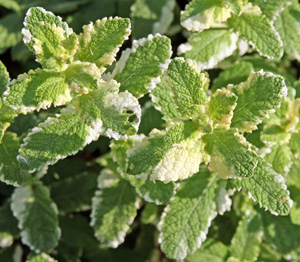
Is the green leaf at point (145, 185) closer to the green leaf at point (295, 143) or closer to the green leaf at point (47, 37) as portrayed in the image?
the green leaf at point (47, 37)

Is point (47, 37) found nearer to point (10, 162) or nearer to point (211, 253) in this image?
point (10, 162)

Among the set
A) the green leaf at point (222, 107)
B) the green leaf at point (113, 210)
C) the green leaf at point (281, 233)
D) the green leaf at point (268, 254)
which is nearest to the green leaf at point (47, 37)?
the green leaf at point (222, 107)

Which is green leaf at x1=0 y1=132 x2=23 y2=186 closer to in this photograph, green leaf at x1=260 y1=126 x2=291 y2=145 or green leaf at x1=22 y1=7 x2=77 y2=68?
green leaf at x1=22 y1=7 x2=77 y2=68

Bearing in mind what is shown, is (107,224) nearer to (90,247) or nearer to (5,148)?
(90,247)

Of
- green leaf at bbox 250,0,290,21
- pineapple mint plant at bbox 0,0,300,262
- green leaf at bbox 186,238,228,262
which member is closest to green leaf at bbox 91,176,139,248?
pineapple mint plant at bbox 0,0,300,262

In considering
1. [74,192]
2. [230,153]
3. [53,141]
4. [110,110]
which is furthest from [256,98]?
[74,192]
